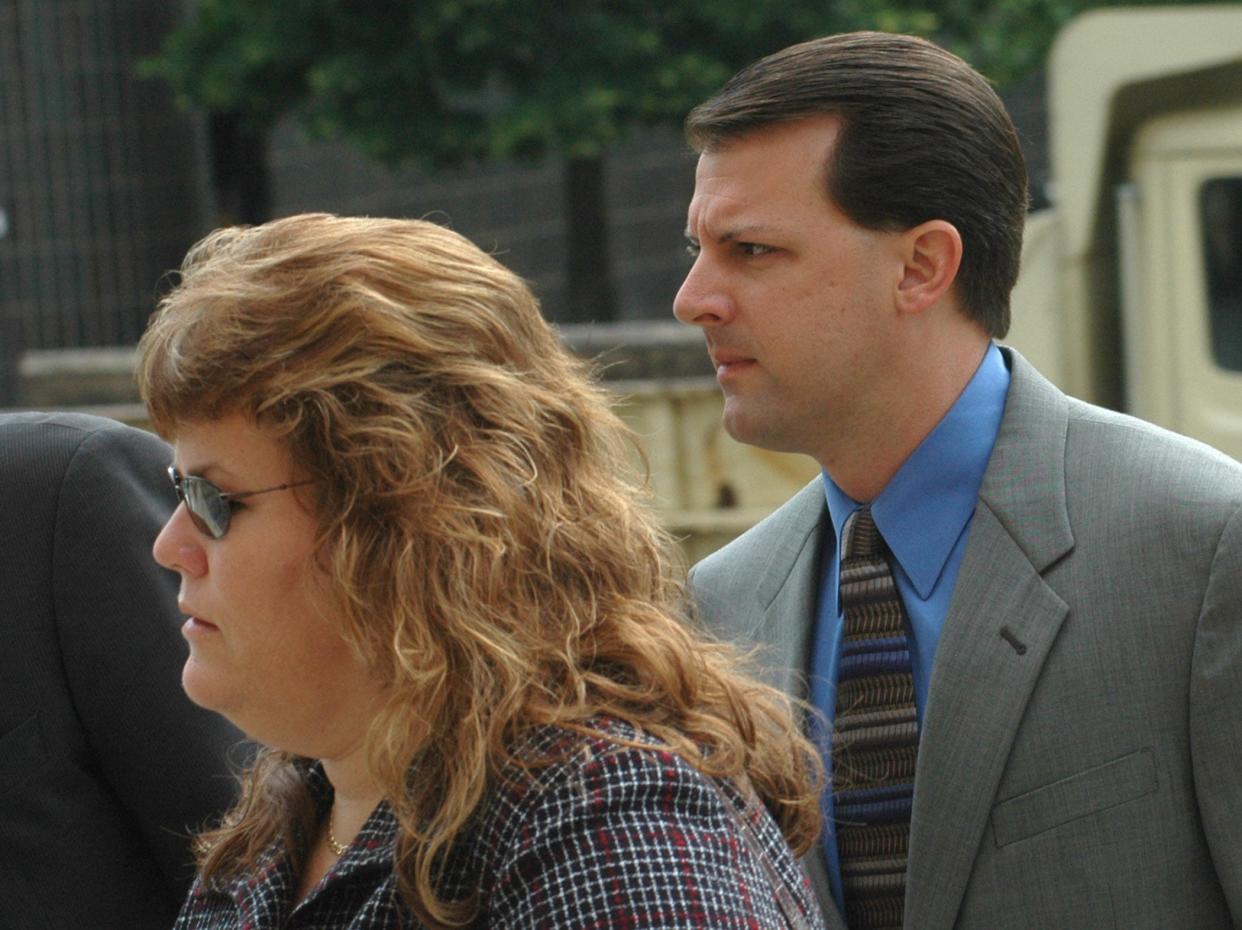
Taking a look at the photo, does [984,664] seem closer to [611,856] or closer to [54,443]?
[611,856]

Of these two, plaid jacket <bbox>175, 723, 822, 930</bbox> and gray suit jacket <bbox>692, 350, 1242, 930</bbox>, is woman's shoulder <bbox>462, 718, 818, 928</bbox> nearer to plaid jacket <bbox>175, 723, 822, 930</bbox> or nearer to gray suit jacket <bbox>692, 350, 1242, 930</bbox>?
plaid jacket <bbox>175, 723, 822, 930</bbox>

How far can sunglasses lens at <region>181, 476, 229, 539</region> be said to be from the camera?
6.73ft

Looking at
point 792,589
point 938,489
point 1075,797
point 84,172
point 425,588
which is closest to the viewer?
point 425,588

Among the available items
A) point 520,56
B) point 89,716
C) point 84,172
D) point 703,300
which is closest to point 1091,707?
point 703,300

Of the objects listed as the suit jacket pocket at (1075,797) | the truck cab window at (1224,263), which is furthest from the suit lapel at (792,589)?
the truck cab window at (1224,263)

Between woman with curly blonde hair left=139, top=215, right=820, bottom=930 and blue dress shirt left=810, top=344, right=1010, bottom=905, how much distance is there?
60 centimetres

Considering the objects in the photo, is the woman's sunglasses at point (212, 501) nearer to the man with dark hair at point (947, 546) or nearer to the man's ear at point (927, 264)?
the man with dark hair at point (947, 546)

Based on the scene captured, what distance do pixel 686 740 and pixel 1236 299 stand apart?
4.59 m

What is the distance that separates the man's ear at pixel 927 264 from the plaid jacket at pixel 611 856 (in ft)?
3.31

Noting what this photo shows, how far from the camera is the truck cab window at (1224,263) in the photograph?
6.04 metres

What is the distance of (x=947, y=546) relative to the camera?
9.01 ft

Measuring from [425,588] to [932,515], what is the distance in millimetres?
966

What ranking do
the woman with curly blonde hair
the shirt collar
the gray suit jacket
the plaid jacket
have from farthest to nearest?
1. the shirt collar
2. the gray suit jacket
3. the woman with curly blonde hair
4. the plaid jacket

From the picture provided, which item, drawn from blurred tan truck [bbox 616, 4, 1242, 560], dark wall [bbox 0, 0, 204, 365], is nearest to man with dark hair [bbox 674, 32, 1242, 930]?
blurred tan truck [bbox 616, 4, 1242, 560]
